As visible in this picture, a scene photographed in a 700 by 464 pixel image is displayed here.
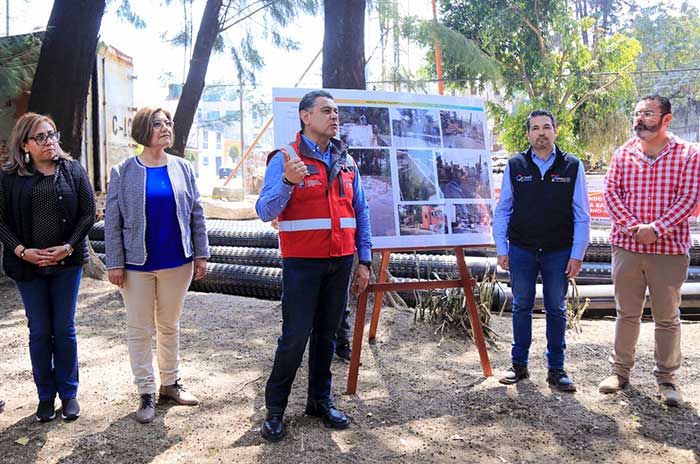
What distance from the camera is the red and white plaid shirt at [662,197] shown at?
377 cm

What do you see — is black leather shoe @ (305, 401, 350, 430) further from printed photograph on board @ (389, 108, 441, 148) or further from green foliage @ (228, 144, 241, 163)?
green foliage @ (228, 144, 241, 163)

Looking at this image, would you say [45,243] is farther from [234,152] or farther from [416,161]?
Answer: [234,152]

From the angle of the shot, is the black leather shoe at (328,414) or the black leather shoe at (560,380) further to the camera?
the black leather shoe at (560,380)

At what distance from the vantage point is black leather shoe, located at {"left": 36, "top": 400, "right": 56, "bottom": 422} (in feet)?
11.1

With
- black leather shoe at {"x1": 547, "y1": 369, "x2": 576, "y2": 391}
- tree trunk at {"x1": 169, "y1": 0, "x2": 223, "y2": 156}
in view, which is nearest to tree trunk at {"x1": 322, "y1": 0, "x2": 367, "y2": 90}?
black leather shoe at {"x1": 547, "y1": 369, "x2": 576, "y2": 391}

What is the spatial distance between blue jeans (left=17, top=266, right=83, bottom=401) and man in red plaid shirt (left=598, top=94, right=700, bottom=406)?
3187 mm

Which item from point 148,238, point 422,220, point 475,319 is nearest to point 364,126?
point 422,220

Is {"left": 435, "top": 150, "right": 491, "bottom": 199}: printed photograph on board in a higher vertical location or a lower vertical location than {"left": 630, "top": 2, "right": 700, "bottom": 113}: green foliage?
lower

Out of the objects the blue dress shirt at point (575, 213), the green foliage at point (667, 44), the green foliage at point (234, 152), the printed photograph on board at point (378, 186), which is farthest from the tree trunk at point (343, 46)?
the green foliage at point (234, 152)

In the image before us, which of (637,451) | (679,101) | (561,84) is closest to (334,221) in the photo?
(637,451)

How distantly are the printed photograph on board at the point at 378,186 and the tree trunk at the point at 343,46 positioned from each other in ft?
5.86

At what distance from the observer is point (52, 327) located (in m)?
3.44

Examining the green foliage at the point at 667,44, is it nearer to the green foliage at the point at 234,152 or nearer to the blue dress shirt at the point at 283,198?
the blue dress shirt at the point at 283,198

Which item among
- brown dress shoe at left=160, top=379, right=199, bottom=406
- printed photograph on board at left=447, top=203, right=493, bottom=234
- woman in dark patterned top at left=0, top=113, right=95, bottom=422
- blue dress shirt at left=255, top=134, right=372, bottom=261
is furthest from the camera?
printed photograph on board at left=447, top=203, right=493, bottom=234
